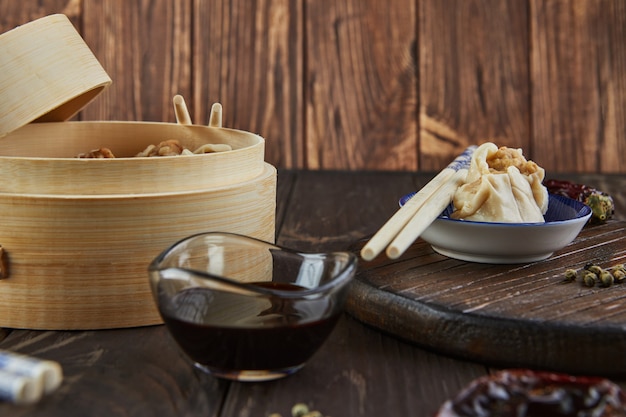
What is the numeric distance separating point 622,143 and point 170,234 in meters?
1.96

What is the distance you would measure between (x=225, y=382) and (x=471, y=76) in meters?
1.88

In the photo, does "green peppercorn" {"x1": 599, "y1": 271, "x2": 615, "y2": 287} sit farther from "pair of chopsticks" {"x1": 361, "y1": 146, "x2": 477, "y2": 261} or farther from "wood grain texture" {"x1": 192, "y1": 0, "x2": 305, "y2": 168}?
"wood grain texture" {"x1": 192, "y1": 0, "x2": 305, "y2": 168}

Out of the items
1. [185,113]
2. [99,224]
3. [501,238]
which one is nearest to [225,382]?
[99,224]

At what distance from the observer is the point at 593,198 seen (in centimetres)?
162

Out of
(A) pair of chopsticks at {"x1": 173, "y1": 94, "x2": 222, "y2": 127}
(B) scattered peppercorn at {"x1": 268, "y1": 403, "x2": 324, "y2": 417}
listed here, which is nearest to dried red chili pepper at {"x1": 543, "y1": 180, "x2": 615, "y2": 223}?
(A) pair of chopsticks at {"x1": 173, "y1": 94, "x2": 222, "y2": 127}

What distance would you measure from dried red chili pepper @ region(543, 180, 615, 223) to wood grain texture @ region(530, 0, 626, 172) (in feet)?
3.17

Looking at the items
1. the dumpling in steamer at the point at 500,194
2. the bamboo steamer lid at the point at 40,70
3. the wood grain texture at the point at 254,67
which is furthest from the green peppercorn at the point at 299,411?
the wood grain texture at the point at 254,67

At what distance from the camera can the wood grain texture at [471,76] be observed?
264 centimetres

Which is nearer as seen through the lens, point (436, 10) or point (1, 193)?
point (1, 193)

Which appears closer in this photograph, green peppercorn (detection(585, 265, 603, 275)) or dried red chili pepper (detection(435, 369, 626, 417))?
dried red chili pepper (detection(435, 369, 626, 417))

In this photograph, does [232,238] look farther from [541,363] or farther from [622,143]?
[622,143]

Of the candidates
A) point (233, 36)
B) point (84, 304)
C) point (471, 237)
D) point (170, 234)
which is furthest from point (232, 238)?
point (233, 36)

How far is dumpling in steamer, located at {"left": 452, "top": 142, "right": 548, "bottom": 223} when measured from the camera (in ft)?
4.21

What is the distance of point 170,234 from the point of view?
46.9 inches
